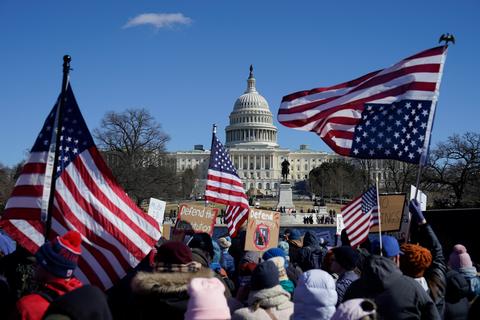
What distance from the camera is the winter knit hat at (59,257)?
11.8ft

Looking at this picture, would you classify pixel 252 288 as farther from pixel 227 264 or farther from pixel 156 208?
pixel 156 208

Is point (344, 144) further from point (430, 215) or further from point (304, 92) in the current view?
point (430, 215)

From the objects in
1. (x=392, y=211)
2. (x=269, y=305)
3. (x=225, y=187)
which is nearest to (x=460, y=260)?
(x=269, y=305)

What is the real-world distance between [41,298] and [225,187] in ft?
28.6

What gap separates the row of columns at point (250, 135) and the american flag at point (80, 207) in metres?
132

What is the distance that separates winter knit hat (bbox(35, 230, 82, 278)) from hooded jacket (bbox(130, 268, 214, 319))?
1.61 ft

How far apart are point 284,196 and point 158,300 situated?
60.7m

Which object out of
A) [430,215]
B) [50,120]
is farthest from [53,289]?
[430,215]

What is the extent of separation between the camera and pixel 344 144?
7332mm

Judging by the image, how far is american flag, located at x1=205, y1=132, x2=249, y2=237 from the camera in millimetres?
11938

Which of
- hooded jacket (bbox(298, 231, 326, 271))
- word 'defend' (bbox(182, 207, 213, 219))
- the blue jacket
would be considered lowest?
the blue jacket

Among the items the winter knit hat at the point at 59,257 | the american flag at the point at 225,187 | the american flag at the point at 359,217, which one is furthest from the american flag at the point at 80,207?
the american flag at the point at 225,187

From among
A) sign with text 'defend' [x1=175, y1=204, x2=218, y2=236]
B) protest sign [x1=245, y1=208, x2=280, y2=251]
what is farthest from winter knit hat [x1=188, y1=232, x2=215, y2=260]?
sign with text 'defend' [x1=175, y1=204, x2=218, y2=236]

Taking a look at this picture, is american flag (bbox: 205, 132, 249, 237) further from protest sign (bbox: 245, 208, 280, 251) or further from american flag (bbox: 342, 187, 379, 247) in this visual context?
american flag (bbox: 342, 187, 379, 247)
